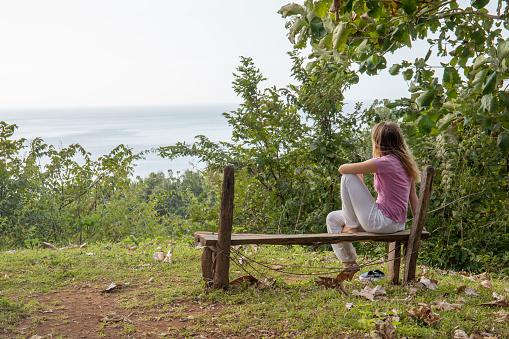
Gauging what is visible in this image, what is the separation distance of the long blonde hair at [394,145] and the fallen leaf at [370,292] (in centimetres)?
116

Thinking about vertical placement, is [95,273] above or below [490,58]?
below

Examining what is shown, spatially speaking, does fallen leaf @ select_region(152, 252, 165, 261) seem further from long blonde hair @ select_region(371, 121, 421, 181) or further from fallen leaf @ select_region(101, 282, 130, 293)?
long blonde hair @ select_region(371, 121, 421, 181)

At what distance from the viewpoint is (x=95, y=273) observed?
5469 mm

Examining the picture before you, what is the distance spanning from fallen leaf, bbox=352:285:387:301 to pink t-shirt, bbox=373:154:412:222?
70 centimetres

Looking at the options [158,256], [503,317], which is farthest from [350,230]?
[158,256]

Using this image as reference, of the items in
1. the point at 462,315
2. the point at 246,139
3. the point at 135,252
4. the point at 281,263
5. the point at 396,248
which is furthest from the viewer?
the point at 246,139

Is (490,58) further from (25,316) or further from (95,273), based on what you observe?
(95,273)

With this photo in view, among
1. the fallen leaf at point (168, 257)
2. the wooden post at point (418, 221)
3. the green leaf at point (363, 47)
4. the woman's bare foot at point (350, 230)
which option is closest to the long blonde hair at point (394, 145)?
the wooden post at point (418, 221)

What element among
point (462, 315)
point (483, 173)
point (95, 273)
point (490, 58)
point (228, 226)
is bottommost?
point (95, 273)

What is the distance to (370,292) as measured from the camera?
13.1 ft

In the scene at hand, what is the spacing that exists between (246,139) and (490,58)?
4713mm

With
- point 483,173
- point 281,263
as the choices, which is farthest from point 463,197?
point 281,263

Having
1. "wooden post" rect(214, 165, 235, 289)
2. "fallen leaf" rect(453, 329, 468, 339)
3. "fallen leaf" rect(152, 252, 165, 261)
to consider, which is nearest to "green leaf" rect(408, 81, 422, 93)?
"wooden post" rect(214, 165, 235, 289)

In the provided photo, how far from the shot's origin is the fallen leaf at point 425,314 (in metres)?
3.31
